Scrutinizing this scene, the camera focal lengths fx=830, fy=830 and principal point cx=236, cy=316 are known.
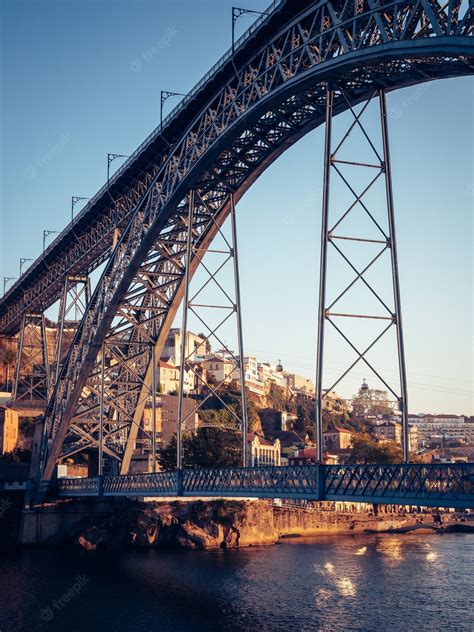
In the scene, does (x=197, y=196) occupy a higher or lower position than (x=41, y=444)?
higher

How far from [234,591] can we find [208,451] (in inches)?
1379

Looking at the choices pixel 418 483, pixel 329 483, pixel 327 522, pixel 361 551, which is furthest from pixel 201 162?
pixel 327 522

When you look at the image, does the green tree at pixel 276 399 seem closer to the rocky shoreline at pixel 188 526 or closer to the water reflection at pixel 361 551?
the rocky shoreline at pixel 188 526

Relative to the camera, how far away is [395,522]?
9019 centimetres

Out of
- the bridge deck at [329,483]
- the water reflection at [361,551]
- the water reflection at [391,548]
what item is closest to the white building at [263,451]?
the water reflection at [391,548]

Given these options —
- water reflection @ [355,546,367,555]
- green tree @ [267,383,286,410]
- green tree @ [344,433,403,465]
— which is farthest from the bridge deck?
green tree @ [267,383,286,410]

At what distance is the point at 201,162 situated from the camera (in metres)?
43.3

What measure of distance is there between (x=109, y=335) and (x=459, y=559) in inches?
1145

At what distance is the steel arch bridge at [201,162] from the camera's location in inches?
1137

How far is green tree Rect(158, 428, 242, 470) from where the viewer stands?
75000 mm

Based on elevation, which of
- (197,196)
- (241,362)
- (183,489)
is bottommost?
(183,489)

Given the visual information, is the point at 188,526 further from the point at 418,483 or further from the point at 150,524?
the point at 418,483

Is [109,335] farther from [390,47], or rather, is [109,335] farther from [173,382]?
[173,382]

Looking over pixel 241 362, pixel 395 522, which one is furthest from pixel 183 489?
pixel 395 522
